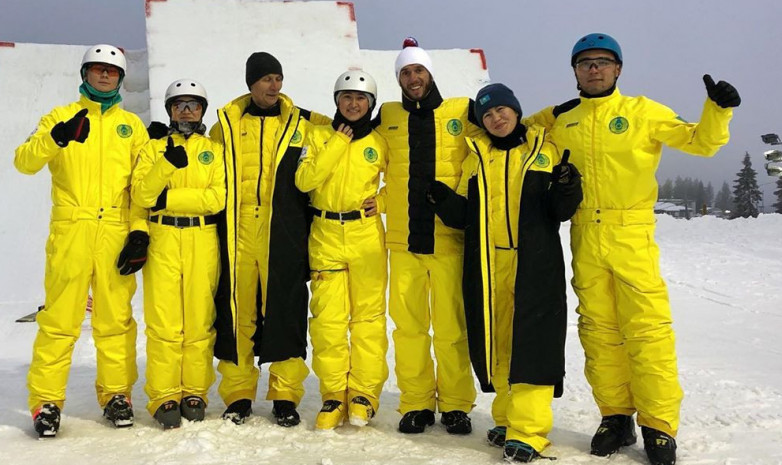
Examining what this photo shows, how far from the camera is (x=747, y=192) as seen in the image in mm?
42281

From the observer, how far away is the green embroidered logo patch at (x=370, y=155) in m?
3.50

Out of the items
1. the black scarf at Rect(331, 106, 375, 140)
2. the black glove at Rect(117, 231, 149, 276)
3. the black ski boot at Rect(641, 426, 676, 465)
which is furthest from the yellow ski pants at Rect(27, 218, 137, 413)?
the black ski boot at Rect(641, 426, 676, 465)

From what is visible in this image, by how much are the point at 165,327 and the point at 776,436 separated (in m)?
3.51

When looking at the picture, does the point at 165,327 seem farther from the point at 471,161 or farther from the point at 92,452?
the point at 471,161

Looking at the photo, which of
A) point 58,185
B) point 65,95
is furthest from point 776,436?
point 65,95

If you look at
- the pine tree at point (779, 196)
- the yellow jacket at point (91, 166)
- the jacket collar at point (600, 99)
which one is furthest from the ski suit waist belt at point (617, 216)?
the pine tree at point (779, 196)

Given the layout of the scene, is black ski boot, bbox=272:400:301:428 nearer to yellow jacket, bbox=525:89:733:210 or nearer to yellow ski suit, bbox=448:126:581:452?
yellow ski suit, bbox=448:126:581:452

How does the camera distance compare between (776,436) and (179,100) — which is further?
(179,100)

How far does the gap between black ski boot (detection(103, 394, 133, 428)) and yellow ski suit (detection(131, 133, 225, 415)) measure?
123 millimetres

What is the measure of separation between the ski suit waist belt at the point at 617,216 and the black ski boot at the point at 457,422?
1335 millimetres

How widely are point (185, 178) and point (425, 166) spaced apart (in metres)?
1.49

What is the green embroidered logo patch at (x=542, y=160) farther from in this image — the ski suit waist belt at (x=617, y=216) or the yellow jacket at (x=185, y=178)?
the yellow jacket at (x=185, y=178)

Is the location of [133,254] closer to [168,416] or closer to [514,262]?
[168,416]

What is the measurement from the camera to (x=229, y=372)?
3.68 meters
